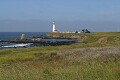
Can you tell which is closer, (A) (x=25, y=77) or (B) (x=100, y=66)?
(A) (x=25, y=77)

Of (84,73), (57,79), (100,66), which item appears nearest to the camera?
(57,79)

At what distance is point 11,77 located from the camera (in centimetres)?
961

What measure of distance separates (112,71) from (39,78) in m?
1.97

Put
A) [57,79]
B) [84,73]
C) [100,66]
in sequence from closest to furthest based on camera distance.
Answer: [57,79], [84,73], [100,66]

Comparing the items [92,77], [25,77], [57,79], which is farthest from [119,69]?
[25,77]

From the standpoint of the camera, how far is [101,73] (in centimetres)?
959

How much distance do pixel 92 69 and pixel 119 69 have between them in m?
0.76

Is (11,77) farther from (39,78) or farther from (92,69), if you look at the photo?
(92,69)

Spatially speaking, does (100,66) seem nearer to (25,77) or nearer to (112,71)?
(112,71)

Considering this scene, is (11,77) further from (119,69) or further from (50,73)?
(119,69)

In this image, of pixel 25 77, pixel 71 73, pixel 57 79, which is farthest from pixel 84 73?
pixel 25 77

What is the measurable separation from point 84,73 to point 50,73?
108 centimetres

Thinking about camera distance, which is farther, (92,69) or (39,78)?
(92,69)

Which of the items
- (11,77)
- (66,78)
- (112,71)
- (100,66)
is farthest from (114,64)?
(11,77)
